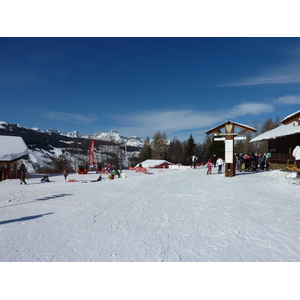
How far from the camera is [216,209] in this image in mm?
7594

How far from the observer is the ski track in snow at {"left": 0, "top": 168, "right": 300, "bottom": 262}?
14.3ft

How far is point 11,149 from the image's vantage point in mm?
26516

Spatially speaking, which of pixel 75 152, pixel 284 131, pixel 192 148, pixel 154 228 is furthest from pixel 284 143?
pixel 75 152

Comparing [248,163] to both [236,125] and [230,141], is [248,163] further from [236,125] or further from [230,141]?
[236,125]

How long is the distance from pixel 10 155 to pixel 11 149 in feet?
5.56

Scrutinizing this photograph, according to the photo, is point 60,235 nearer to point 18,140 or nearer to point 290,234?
point 290,234

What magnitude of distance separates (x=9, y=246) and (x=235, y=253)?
4.85 meters

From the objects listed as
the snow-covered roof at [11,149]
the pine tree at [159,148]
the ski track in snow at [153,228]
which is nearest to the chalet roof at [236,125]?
the ski track in snow at [153,228]

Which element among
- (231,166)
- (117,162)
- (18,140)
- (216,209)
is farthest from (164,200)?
(117,162)

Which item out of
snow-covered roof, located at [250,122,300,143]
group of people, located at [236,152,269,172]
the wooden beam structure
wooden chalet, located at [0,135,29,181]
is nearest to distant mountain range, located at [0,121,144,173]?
wooden chalet, located at [0,135,29,181]

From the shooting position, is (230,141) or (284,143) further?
(284,143)

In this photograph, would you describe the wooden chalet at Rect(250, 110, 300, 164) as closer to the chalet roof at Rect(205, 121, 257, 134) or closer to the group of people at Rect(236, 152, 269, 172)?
the group of people at Rect(236, 152, 269, 172)

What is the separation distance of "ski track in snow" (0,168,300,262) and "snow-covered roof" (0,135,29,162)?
18229 millimetres

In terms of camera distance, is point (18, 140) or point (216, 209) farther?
point (18, 140)
